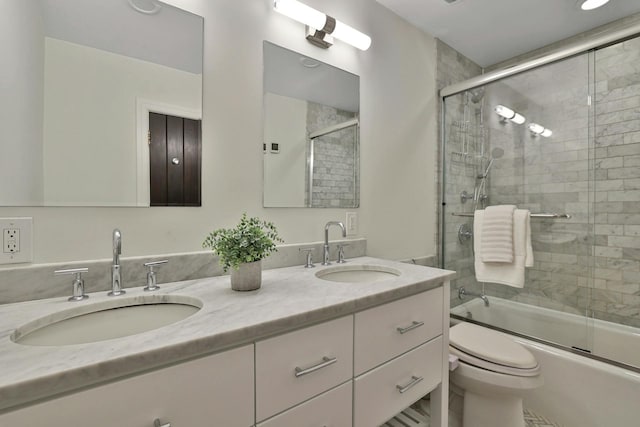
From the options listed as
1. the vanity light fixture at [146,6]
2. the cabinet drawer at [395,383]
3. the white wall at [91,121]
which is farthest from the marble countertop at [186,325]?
the vanity light fixture at [146,6]

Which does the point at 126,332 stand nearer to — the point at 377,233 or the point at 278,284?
the point at 278,284

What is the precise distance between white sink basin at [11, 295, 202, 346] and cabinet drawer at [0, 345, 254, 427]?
255 millimetres

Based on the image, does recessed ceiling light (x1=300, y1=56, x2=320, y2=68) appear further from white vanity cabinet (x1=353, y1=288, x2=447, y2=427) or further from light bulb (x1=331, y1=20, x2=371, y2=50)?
white vanity cabinet (x1=353, y1=288, x2=447, y2=427)

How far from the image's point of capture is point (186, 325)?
2.20 ft

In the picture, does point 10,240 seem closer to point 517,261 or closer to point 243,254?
point 243,254

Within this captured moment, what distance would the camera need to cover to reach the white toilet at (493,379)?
1.29 meters

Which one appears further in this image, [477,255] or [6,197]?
[477,255]

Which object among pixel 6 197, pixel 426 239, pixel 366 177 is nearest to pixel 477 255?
pixel 426 239

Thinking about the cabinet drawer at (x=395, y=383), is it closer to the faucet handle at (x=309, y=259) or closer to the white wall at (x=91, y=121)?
the faucet handle at (x=309, y=259)

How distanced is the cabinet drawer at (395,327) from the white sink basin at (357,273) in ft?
0.75

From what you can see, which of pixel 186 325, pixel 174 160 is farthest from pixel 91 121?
pixel 186 325

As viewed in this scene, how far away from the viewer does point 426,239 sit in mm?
2094

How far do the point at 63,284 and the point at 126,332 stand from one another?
26cm

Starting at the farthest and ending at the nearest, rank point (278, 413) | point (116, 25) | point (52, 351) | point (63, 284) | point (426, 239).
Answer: point (426, 239) → point (116, 25) → point (63, 284) → point (278, 413) → point (52, 351)
